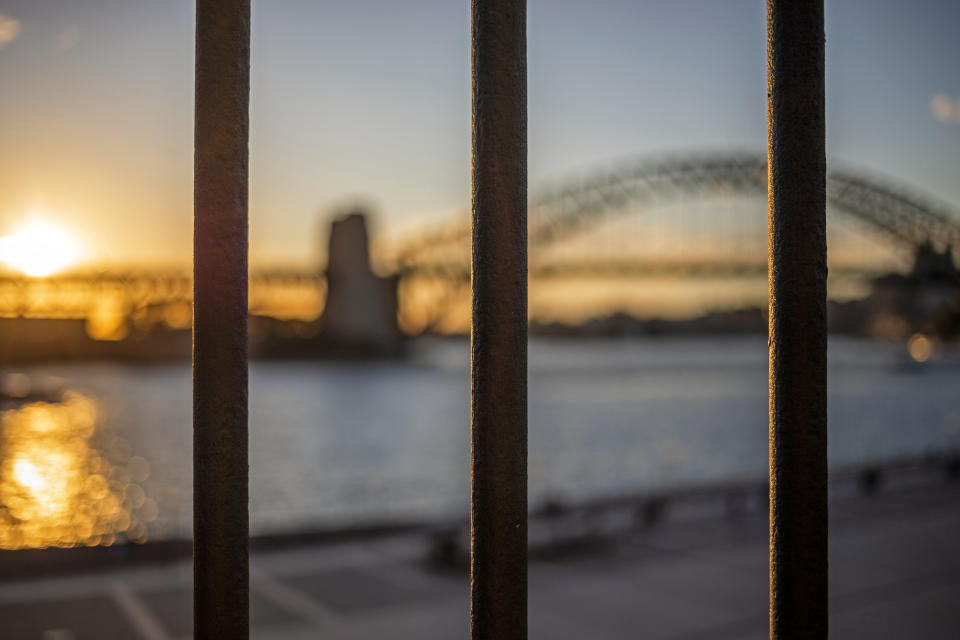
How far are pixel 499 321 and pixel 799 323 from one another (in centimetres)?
35

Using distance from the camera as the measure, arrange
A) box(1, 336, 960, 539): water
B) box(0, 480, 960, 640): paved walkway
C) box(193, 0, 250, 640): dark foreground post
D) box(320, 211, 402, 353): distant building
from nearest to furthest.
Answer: box(193, 0, 250, 640): dark foreground post
box(0, 480, 960, 640): paved walkway
box(1, 336, 960, 539): water
box(320, 211, 402, 353): distant building

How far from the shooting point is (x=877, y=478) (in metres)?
17.2

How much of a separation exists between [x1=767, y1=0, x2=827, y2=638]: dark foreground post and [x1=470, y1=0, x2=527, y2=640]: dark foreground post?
0.30 m

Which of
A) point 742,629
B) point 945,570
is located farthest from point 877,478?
point 742,629

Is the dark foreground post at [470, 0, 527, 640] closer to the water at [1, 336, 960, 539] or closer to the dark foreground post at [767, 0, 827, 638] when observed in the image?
the dark foreground post at [767, 0, 827, 638]

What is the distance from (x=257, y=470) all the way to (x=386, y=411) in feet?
94.5

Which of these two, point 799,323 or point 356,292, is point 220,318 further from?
point 356,292

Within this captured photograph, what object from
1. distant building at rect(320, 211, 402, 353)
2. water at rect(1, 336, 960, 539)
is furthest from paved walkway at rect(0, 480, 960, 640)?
distant building at rect(320, 211, 402, 353)

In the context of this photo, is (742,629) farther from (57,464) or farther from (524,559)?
(57,464)

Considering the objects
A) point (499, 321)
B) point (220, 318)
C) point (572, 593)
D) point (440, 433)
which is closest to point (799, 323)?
point (499, 321)

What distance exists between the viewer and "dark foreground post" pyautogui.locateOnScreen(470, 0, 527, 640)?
1.12 meters

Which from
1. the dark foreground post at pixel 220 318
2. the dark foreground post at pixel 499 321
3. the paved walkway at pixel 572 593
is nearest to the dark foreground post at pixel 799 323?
the dark foreground post at pixel 499 321

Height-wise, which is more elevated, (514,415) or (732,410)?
(514,415)

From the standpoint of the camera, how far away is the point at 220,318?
3.44 ft
